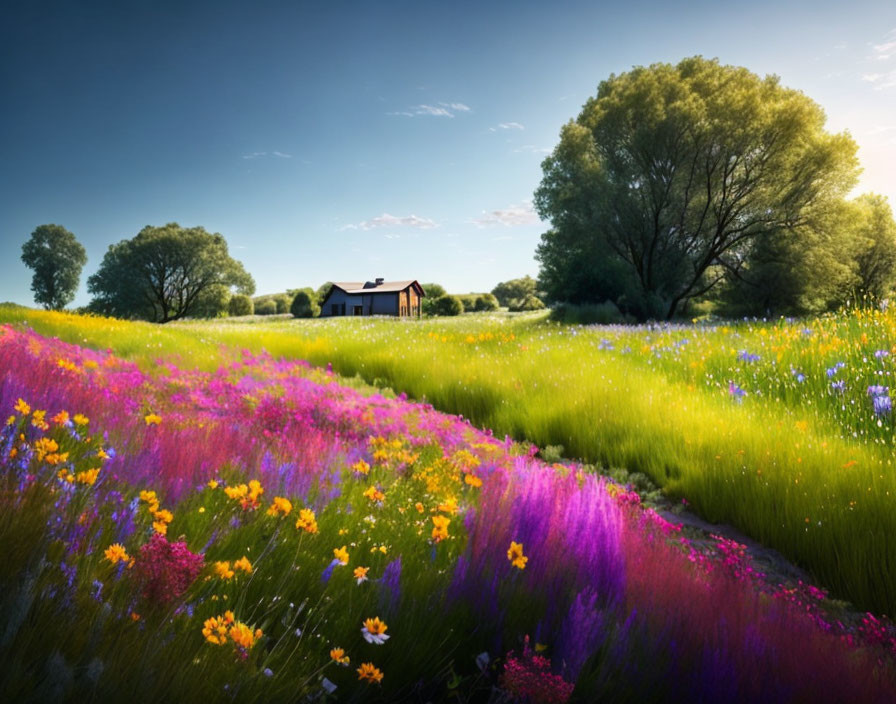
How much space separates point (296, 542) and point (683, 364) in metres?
8.94

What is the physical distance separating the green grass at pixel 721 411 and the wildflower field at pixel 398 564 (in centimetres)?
4

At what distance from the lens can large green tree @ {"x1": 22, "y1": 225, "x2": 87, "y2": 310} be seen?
53344 millimetres

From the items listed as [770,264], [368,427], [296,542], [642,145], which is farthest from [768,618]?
[770,264]

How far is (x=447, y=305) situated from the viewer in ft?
237

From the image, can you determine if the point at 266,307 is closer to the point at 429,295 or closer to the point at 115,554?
the point at 429,295

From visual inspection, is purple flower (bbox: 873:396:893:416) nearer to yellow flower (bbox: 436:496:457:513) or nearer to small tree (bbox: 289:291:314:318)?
yellow flower (bbox: 436:496:457:513)

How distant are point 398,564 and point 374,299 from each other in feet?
229

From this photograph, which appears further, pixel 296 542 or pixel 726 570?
pixel 726 570

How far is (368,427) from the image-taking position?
18.4ft

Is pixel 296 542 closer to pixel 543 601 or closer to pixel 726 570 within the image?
pixel 543 601

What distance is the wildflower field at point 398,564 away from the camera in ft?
4.44

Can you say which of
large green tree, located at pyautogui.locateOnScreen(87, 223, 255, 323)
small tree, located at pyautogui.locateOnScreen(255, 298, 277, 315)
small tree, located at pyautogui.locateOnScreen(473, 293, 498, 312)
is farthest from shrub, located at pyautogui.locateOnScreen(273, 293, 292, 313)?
small tree, located at pyautogui.locateOnScreen(473, 293, 498, 312)

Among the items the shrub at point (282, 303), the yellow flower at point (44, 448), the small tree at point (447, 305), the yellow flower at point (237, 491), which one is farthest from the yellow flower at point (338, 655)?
the shrub at point (282, 303)

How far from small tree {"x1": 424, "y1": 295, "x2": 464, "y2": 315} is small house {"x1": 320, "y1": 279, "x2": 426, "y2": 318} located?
12.6 ft
